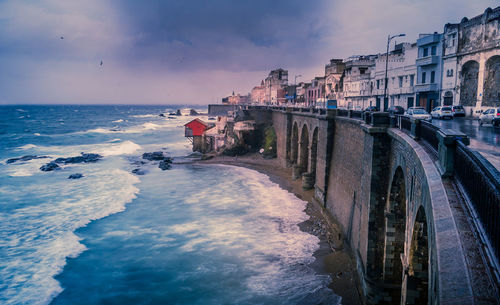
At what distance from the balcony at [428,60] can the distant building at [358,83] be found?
10.9 metres

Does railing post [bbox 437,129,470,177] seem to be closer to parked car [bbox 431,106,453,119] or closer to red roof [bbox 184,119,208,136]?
parked car [bbox 431,106,453,119]

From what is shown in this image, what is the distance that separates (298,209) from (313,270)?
8859mm

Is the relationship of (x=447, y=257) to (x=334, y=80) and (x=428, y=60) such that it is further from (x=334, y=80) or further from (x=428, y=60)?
(x=334, y=80)

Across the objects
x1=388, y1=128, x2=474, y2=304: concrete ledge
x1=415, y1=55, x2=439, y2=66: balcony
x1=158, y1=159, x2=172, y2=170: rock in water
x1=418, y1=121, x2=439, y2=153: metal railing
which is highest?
x1=415, y1=55, x2=439, y2=66: balcony

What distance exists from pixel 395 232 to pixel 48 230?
2118 centimetres

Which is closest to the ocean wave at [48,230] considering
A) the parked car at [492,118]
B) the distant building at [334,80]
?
the parked car at [492,118]

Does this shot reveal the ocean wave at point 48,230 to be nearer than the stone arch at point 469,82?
Yes

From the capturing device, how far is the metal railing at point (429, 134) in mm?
8688

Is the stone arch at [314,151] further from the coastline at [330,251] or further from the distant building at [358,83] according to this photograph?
the distant building at [358,83]

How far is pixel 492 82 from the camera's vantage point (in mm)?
29953

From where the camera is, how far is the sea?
15.2 meters

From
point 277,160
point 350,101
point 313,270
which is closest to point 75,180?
point 277,160

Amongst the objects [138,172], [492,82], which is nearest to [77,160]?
[138,172]

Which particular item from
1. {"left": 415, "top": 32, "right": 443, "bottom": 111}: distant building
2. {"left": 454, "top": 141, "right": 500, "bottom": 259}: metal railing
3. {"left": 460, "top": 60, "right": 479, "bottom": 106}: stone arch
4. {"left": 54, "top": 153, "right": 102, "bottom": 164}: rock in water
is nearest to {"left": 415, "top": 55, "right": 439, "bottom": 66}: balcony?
{"left": 415, "top": 32, "right": 443, "bottom": 111}: distant building
